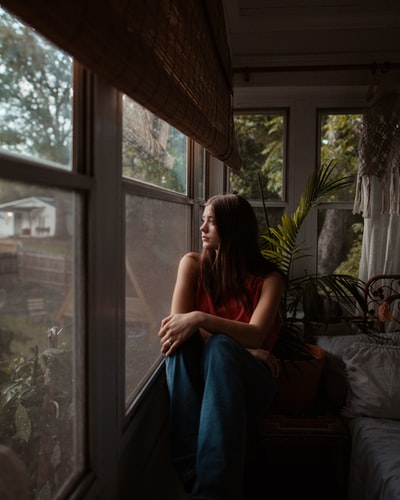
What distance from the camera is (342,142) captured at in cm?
291

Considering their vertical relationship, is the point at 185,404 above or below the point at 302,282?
below

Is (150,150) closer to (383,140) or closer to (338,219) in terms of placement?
(383,140)

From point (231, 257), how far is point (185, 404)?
0.62 m

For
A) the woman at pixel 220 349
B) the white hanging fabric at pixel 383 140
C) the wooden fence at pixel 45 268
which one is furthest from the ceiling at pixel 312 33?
the wooden fence at pixel 45 268

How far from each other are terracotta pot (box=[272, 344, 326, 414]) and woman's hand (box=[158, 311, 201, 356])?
0.79 metres

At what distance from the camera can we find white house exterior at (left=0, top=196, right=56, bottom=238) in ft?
2.23

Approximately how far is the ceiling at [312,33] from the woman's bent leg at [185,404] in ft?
6.20

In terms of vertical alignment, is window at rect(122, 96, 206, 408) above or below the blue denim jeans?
above

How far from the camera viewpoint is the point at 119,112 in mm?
1034

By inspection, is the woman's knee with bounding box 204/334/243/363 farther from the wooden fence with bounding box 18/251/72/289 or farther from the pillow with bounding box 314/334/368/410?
the pillow with bounding box 314/334/368/410

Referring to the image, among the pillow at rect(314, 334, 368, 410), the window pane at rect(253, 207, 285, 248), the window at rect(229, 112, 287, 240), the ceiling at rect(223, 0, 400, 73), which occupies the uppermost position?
the ceiling at rect(223, 0, 400, 73)

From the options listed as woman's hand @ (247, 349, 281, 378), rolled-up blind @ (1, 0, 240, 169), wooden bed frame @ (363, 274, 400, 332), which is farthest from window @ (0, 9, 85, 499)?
wooden bed frame @ (363, 274, 400, 332)

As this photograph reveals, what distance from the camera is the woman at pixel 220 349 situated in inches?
46.5

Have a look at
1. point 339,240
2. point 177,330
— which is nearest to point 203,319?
point 177,330
